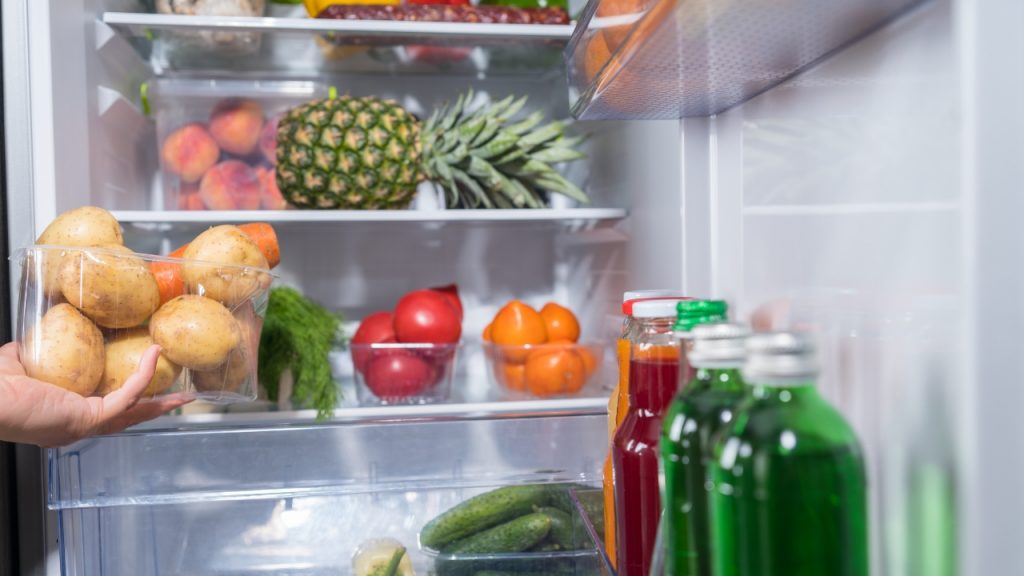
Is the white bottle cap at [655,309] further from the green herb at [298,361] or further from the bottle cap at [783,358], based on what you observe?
the green herb at [298,361]

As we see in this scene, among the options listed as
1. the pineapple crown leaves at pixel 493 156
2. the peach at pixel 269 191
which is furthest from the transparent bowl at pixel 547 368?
the peach at pixel 269 191

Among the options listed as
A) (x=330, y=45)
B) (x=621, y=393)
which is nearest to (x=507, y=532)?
(x=621, y=393)

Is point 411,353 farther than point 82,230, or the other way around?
point 411,353

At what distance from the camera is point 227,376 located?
1.01m

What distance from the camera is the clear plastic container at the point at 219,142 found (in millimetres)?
1528

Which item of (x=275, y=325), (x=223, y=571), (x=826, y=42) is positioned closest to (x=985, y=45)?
(x=826, y=42)

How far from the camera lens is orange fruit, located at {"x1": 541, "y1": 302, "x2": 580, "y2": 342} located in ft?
5.11

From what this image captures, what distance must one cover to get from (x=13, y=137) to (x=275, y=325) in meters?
0.48

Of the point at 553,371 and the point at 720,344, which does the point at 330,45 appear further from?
the point at 720,344

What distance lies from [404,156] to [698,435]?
3.37 feet

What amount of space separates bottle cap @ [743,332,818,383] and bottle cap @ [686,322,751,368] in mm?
45

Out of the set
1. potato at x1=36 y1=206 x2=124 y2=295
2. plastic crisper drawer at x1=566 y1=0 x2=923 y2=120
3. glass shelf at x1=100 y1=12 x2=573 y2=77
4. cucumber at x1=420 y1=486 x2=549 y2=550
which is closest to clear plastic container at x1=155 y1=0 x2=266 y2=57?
glass shelf at x1=100 y1=12 x2=573 y2=77

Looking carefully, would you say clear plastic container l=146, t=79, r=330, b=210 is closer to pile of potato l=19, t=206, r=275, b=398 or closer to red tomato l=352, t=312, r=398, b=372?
red tomato l=352, t=312, r=398, b=372

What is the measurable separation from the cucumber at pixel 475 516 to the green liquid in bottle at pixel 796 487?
54cm
